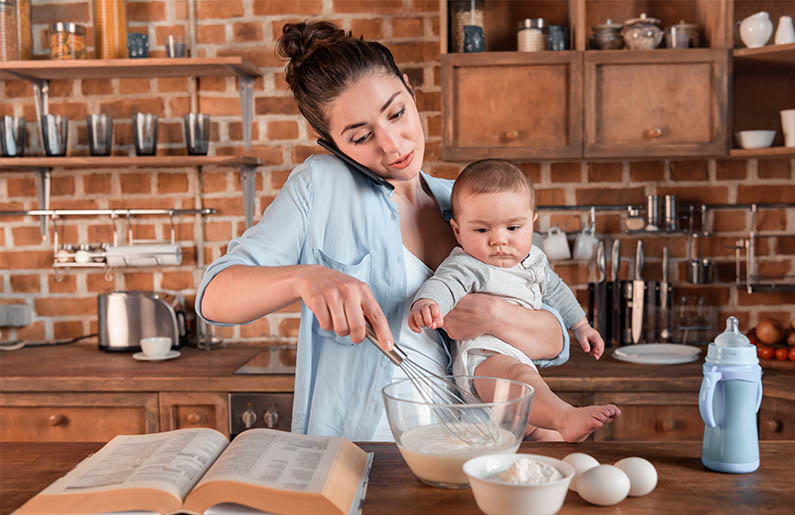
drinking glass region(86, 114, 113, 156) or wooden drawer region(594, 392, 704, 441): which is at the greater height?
drinking glass region(86, 114, 113, 156)

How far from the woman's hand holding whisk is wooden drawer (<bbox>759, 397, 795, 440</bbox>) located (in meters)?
1.69

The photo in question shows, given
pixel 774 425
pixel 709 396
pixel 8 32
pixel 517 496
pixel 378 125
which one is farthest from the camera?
pixel 8 32

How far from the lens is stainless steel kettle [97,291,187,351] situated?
109 inches

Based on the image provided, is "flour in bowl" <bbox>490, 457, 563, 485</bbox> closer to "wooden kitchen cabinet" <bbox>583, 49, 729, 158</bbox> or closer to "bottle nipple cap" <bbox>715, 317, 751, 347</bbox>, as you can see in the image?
"bottle nipple cap" <bbox>715, 317, 751, 347</bbox>

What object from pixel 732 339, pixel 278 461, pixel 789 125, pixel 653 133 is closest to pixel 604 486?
pixel 732 339

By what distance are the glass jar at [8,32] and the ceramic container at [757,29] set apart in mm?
2723

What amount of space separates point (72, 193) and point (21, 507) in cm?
234

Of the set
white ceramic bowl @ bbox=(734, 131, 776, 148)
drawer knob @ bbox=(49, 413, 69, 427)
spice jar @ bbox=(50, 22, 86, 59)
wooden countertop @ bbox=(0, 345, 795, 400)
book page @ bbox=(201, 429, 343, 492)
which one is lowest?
drawer knob @ bbox=(49, 413, 69, 427)

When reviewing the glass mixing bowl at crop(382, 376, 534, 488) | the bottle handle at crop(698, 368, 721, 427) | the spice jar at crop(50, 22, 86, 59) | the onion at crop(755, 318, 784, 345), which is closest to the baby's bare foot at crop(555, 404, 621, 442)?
the bottle handle at crop(698, 368, 721, 427)

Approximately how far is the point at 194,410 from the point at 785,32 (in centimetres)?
237

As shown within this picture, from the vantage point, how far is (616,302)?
279 centimetres

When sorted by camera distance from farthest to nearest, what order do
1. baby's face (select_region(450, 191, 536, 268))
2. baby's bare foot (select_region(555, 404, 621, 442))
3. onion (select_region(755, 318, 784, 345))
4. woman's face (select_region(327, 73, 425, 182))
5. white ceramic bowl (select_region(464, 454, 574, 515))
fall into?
onion (select_region(755, 318, 784, 345)) < baby's face (select_region(450, 191, 536, 268)) < woman's face (select_region(327, 73, 425, 182)) < baby's bare foot (select_region(555, 404, 621, 442)) < white ceramic bowl (select_region(464, 454, 574, 515))

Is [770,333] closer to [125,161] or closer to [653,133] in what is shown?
[653,133]

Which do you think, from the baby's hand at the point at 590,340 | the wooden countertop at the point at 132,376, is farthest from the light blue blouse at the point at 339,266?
the wooden countertop at the point at 132,376
